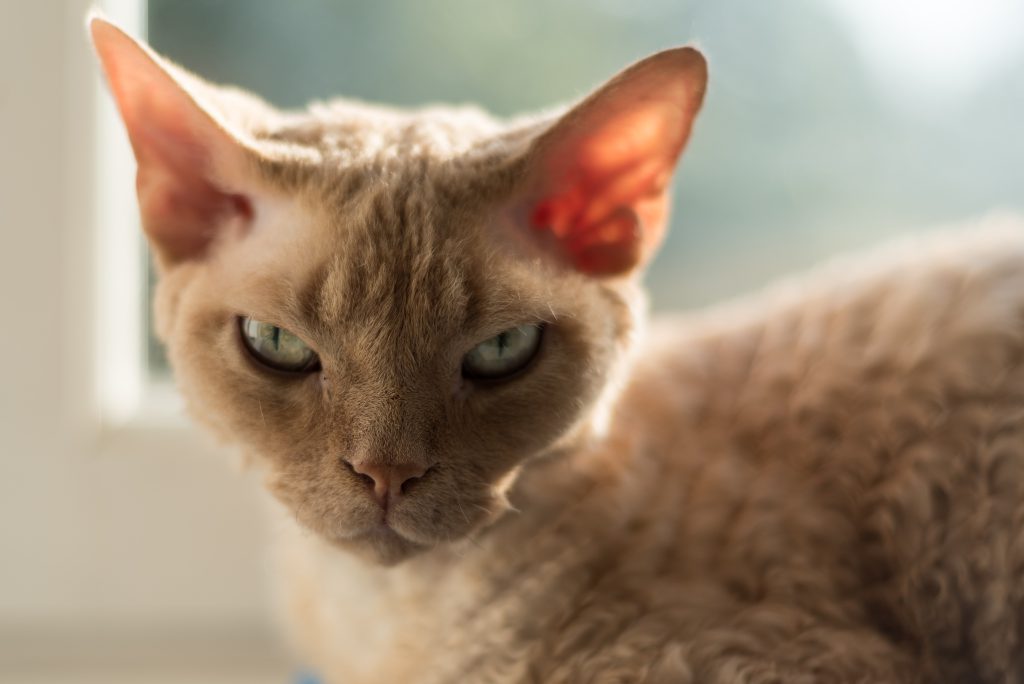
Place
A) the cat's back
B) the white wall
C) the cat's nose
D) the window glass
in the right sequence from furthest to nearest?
the window glass < the white wall < the cat's back < the cat's nose

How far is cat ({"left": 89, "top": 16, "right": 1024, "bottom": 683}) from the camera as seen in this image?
82cm

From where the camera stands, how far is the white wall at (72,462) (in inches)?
46.4

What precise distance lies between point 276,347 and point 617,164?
1.12 feet

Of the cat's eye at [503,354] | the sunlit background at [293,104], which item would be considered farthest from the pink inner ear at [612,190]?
the sunlit background at [293,104]

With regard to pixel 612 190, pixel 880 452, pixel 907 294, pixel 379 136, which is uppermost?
pixel 379 136

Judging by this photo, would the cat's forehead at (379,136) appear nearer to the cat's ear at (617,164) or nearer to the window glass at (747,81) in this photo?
the cat's ear at (617,164)

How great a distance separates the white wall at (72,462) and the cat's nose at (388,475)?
53 centimetres

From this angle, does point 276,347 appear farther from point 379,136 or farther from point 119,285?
point 119,285

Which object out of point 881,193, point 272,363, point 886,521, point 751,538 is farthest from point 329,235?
point 881,193

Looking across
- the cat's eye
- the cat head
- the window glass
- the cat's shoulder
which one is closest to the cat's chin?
the cat head

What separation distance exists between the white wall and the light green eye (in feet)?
1.54

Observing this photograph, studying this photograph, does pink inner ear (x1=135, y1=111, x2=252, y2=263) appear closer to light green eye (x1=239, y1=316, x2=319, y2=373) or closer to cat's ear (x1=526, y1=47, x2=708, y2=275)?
light green eye (x1=239, y1=316, x2=319, y2=373)

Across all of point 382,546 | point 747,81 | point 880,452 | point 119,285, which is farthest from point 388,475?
point 747,81

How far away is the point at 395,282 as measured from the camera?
2.65 ft
